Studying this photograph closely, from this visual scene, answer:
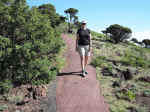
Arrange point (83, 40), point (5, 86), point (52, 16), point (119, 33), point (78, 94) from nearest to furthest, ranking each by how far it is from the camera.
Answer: point (78, 94), point (5, 86), point (83, 40), point (52, 16), point (119, 33)

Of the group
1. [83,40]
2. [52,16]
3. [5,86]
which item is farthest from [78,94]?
[52,16]

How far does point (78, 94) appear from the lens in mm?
5070

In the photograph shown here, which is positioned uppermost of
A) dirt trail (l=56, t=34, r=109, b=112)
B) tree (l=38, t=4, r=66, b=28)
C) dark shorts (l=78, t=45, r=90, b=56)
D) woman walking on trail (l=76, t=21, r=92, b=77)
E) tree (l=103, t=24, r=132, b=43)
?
tree (l=38, t=4, r=66, b=28)

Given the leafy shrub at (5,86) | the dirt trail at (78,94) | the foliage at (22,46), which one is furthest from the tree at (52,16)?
the leafy shrub at (5,86)

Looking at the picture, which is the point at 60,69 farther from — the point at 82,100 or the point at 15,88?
the point at 82,100

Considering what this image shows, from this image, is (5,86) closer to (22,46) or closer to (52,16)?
(22,46)

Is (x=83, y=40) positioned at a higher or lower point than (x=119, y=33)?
lower

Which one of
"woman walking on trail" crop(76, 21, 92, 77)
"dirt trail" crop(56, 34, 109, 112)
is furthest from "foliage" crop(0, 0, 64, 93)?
"woman walking on trail" crop(76, 21, 92, 77)

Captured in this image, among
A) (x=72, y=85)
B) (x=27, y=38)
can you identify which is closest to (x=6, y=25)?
(x=27, y=38)

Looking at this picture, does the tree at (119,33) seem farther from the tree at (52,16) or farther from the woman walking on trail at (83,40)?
the woman walking on trail at (83,40)

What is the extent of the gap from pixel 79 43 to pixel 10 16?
8.19 ft

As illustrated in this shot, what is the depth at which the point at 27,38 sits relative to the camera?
591 cm

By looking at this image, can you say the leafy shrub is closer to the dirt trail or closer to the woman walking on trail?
the dirt trail

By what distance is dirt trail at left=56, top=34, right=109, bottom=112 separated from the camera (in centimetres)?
440
